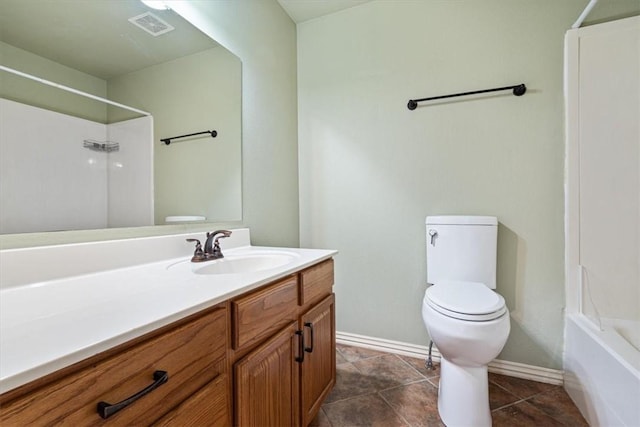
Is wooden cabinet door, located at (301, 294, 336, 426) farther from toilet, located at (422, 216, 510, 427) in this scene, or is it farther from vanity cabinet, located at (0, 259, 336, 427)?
toilet, located at (422, 216, 510, 427)

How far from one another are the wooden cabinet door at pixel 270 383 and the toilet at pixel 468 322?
645mm

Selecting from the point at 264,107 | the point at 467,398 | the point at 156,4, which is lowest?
the point at 467,398

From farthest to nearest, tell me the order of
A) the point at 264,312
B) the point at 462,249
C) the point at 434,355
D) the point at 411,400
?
the point at 434,355, the point at 462,249, the point at 411,400, the point at 264,312

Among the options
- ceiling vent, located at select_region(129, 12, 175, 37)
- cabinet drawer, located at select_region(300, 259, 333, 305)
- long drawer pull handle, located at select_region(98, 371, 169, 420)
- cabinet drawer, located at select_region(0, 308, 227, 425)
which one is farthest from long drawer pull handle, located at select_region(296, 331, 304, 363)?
ceiling vent, located at select_region(129, 12, 175, 37)

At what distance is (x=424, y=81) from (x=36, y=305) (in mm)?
2006

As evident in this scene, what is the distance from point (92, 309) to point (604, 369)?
71.1 inches

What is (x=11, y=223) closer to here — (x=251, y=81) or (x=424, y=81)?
(x=251, y=81)

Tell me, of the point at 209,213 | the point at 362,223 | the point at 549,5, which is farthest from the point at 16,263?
the point at 549,5

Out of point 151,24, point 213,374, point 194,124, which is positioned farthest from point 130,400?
point 151,24

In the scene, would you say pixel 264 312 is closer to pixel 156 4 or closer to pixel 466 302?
pixel 466 302

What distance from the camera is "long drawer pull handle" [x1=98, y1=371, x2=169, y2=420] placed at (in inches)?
17.0

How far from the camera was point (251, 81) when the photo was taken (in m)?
1.61

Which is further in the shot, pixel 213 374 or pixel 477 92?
pixel 477 92

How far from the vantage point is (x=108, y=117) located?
3.11 feet
